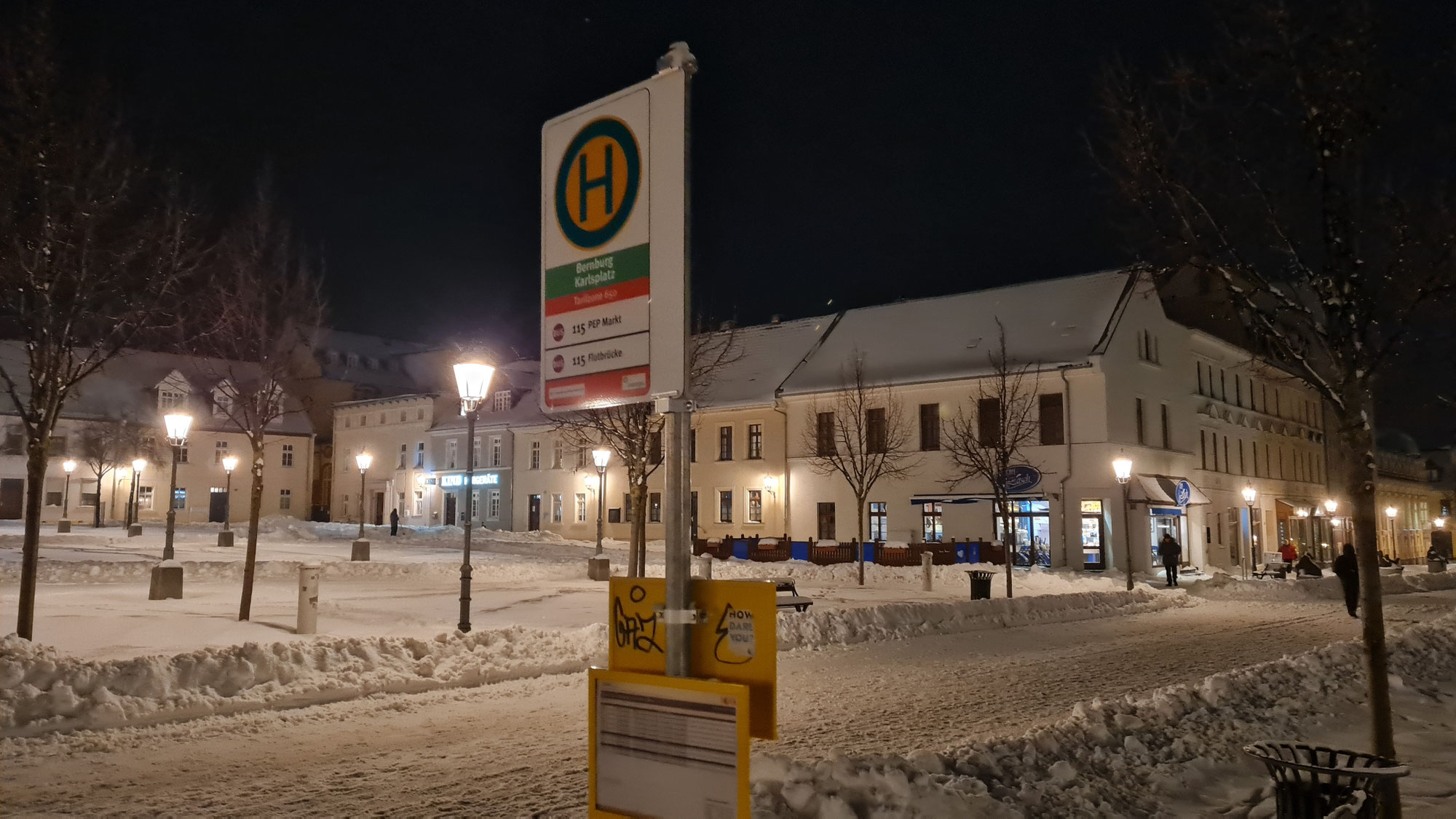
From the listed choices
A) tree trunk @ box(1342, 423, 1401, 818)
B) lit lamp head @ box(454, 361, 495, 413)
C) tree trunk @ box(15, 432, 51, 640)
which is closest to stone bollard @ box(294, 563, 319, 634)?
tree trunk @ box(15, 432, 51, 640)

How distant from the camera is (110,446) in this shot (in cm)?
5397

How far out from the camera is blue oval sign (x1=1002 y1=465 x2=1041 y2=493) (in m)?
38.1

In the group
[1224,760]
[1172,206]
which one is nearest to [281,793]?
[1224,760]

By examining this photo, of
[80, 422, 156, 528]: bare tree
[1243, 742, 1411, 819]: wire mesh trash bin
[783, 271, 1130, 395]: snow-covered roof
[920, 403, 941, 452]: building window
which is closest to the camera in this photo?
[1243, 742, 1411, 819]: wire mesh trash bin

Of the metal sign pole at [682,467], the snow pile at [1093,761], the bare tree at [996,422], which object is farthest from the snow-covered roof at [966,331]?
the metal sign pole at [682,467]

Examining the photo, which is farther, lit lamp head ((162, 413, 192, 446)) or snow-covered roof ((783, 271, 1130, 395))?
snow-covered roof ((783, 271, 1130, 395))

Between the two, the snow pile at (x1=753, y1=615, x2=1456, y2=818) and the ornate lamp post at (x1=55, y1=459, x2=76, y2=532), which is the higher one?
the ornate lamp post at (x1=55, y1=459, x2=76, y2=532)

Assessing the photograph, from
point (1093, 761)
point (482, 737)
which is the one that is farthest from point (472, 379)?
point (1093, 761)

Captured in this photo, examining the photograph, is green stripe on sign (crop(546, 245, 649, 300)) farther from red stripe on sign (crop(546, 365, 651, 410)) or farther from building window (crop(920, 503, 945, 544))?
building window (crop(920, 503, 945, 544))

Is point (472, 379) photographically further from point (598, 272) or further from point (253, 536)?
point (598, 272)

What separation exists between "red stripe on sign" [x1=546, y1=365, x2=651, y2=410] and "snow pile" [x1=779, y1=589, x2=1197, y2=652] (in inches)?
475

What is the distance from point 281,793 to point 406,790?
0.86 m

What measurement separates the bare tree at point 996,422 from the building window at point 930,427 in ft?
2.16

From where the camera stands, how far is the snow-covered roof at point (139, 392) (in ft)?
189
